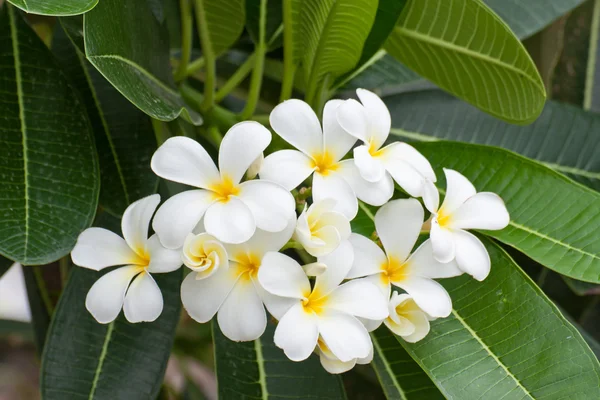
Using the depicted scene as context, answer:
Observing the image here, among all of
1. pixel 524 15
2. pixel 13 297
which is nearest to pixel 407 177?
pixel 524 15

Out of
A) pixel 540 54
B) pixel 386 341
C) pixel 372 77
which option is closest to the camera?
pixel 386 341

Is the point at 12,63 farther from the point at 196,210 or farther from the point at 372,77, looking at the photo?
the point at 372,77

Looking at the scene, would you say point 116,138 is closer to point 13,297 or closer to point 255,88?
point 255,88

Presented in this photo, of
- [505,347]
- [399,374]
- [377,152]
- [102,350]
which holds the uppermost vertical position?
[377,152]

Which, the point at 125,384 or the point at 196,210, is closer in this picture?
the point at 196,210

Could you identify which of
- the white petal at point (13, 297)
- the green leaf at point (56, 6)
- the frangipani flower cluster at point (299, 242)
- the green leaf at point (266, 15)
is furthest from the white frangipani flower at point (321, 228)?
the white petal at point (13, 297)

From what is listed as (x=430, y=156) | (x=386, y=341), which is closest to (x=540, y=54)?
(x=430, y=156)

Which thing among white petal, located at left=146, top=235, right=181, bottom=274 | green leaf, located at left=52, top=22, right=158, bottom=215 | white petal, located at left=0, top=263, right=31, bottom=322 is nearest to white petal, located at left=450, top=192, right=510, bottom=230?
white petal, located at left=146, top=235, right=181, bottom=274
